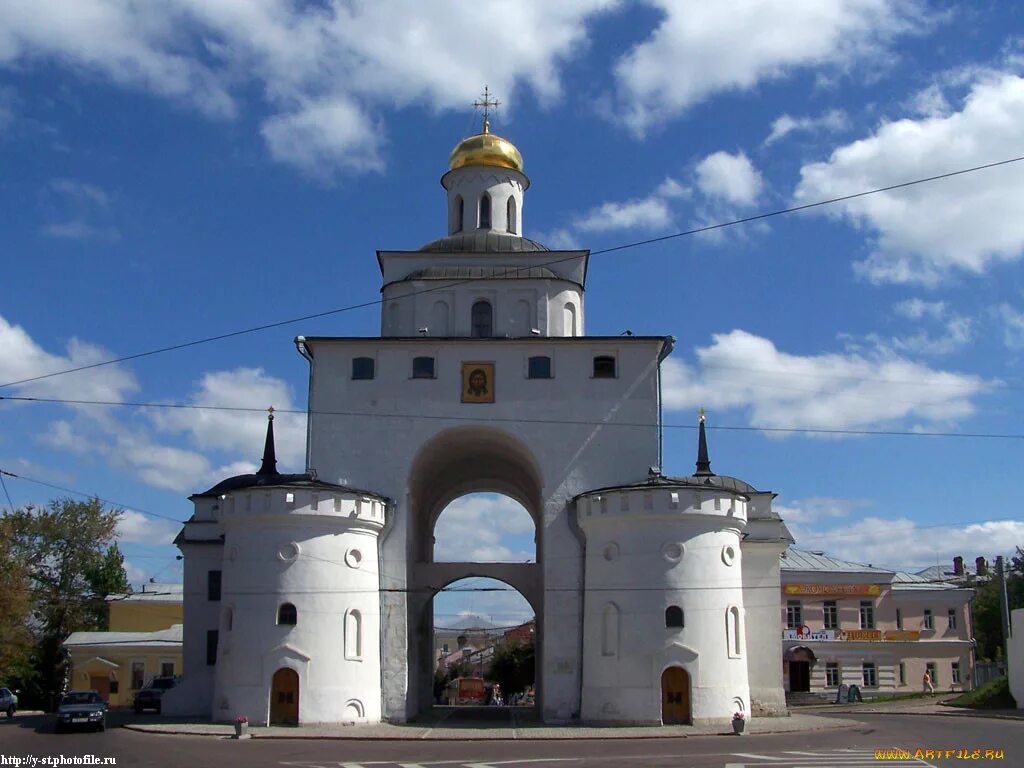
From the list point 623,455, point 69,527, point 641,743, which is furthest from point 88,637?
point 641,743

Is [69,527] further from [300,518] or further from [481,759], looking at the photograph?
[481,759]

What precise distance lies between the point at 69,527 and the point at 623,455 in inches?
1293

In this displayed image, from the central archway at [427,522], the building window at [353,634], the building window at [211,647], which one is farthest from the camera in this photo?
the building window at [211,647]

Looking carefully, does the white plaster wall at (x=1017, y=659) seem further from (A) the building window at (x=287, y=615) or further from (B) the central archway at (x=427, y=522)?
(A) the building window at (x=287, y=615)

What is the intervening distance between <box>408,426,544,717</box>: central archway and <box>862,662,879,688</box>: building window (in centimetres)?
1872

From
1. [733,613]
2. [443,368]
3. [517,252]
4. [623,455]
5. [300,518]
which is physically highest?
[517,252]

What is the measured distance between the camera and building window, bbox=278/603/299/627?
1127 inches

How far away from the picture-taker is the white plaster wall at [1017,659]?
109ft

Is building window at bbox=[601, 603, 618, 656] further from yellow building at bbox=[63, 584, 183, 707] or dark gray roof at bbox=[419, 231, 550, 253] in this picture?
yellow building at bbox=[63, 584, 183, 707]

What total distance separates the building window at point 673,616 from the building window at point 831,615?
75.6ft

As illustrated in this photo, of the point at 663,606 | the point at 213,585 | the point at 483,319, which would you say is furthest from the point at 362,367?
the point at 663,606

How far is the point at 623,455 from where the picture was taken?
31.8 metres

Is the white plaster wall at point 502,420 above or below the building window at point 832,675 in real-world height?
above

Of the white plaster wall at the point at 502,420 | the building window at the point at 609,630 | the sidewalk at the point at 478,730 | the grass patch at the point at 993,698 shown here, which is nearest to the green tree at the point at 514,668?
the grass patch at the point at 993,698
